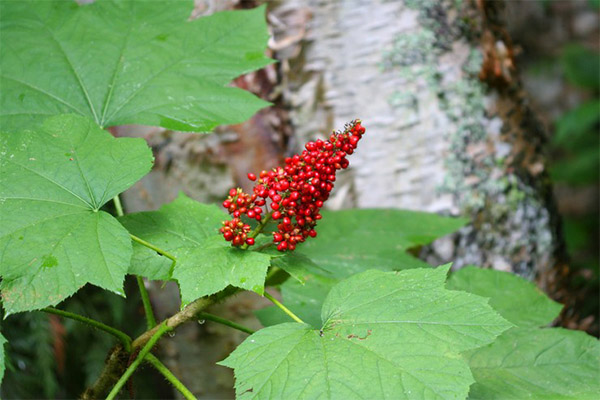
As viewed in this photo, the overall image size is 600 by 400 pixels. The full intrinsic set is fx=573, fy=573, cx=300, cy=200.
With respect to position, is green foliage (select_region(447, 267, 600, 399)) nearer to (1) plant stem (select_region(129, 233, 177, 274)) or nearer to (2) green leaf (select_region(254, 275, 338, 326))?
(2) green leaf (select_region(254, 275, 338, 326))

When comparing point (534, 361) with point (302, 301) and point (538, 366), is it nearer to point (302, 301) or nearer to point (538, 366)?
point (538, 366)

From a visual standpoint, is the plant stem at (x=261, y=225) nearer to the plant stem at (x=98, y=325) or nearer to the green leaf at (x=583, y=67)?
the plant stem at (x=98, y=325)

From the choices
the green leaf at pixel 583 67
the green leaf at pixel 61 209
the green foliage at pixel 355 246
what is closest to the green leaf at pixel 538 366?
the green foliage at pixel 355 246

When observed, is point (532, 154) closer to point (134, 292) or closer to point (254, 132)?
point (254, 132)

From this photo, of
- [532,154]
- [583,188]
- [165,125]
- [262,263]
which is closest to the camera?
[262,263]

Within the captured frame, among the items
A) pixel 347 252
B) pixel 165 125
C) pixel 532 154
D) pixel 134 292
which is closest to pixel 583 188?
pixel 532 154

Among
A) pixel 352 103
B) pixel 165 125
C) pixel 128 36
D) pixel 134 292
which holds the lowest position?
pixel 134 292

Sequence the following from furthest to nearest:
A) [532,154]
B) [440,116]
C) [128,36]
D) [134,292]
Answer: [134,292], [532,154], [440,116], [128,36]

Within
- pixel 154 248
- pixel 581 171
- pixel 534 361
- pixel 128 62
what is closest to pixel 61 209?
pixel 154 248
